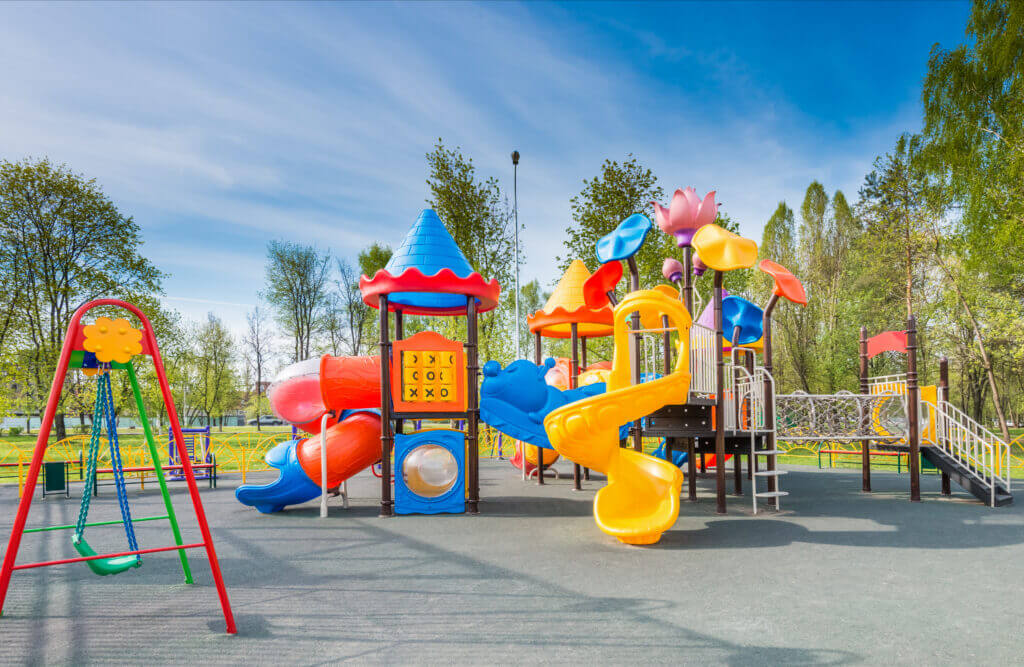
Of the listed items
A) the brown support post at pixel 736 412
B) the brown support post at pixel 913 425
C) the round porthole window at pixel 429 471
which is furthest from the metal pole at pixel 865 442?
the round porthole window at pixel 429 471

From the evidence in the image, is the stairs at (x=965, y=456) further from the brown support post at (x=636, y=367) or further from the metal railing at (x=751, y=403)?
the brown support post at (x=636, y=367)

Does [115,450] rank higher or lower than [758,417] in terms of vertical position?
higher

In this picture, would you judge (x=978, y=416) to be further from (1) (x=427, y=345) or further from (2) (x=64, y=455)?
(2) (x=64, y=455)

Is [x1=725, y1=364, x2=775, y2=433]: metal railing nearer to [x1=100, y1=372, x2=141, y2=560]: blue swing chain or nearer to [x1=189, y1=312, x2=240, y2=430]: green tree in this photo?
[x1=100, y1=372, x2=141, y2=560]: blue swing chain

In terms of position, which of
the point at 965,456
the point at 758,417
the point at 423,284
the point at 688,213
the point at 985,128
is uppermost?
the point at 985,128

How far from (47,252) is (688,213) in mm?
23556

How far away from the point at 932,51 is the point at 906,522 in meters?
16.2

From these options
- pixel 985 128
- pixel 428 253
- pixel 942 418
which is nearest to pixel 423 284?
pixel 428 253

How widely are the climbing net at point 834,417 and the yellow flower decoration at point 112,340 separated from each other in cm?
949

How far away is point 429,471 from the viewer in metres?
9.55

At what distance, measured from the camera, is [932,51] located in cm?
1805

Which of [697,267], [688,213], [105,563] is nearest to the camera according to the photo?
[105,563]

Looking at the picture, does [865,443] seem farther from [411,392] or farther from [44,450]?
[44,450]

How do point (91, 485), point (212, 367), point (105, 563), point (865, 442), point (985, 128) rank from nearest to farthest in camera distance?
point (105, 563), point (91, 485), point (865, 442), point (985, 128), point (212, 367)
